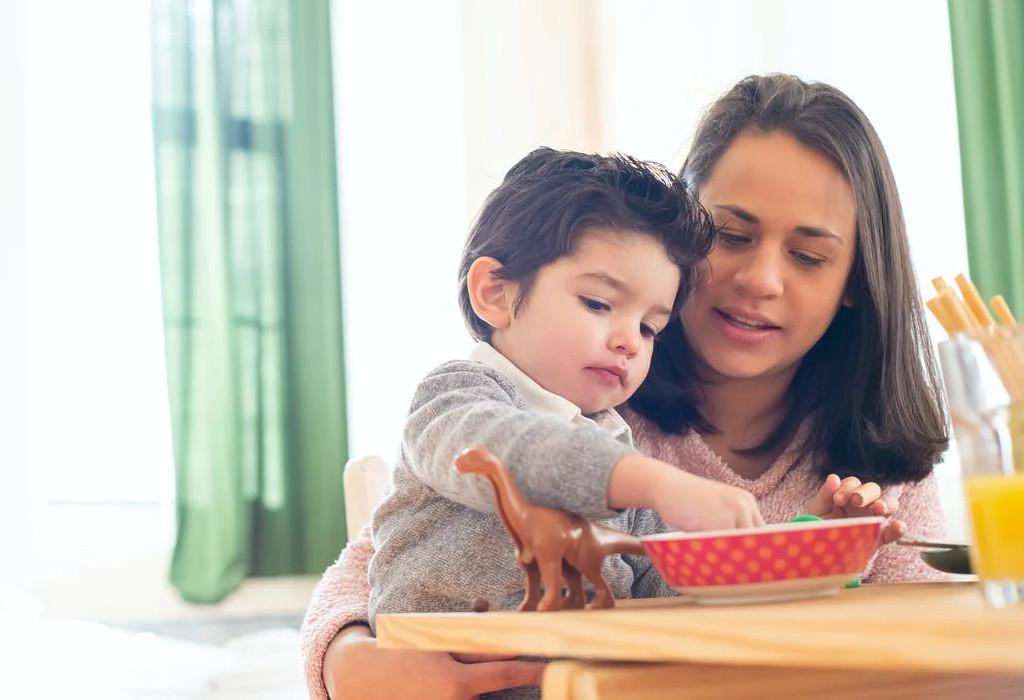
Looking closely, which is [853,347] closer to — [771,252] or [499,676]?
[771,252]

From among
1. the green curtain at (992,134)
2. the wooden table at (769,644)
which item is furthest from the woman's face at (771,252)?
the green curtain at (992,134)

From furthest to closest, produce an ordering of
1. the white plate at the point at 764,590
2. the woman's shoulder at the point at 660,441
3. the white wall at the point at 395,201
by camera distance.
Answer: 1. the white wall at the point at 395,201
2. the woman's shoulder at the point at 660,441
3. the white plate at the point at 764,590

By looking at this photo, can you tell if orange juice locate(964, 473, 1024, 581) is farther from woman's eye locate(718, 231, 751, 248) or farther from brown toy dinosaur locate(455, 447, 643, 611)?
woman's eye locate(718, 231, 751, 248)

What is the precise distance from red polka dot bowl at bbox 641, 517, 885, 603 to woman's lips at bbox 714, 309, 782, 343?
0.71m

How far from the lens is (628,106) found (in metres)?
3.47

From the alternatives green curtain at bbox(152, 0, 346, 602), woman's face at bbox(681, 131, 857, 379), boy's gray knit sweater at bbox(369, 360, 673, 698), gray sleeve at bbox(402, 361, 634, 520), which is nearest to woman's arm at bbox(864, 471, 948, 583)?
woman's face at bbox(681, 131, 857, 379)

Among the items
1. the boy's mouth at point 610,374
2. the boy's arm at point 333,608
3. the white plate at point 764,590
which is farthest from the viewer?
the boy's arm at point 333,608

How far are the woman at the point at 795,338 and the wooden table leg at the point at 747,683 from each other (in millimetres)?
618

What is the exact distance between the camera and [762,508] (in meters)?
1.50

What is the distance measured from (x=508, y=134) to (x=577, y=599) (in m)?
2.80

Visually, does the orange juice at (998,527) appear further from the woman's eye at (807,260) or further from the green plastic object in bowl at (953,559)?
the woman's eye at (807,260)

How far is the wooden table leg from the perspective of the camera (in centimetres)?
62

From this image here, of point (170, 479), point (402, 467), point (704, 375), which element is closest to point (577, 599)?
point (402, 467)

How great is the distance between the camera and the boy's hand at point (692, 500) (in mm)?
712
